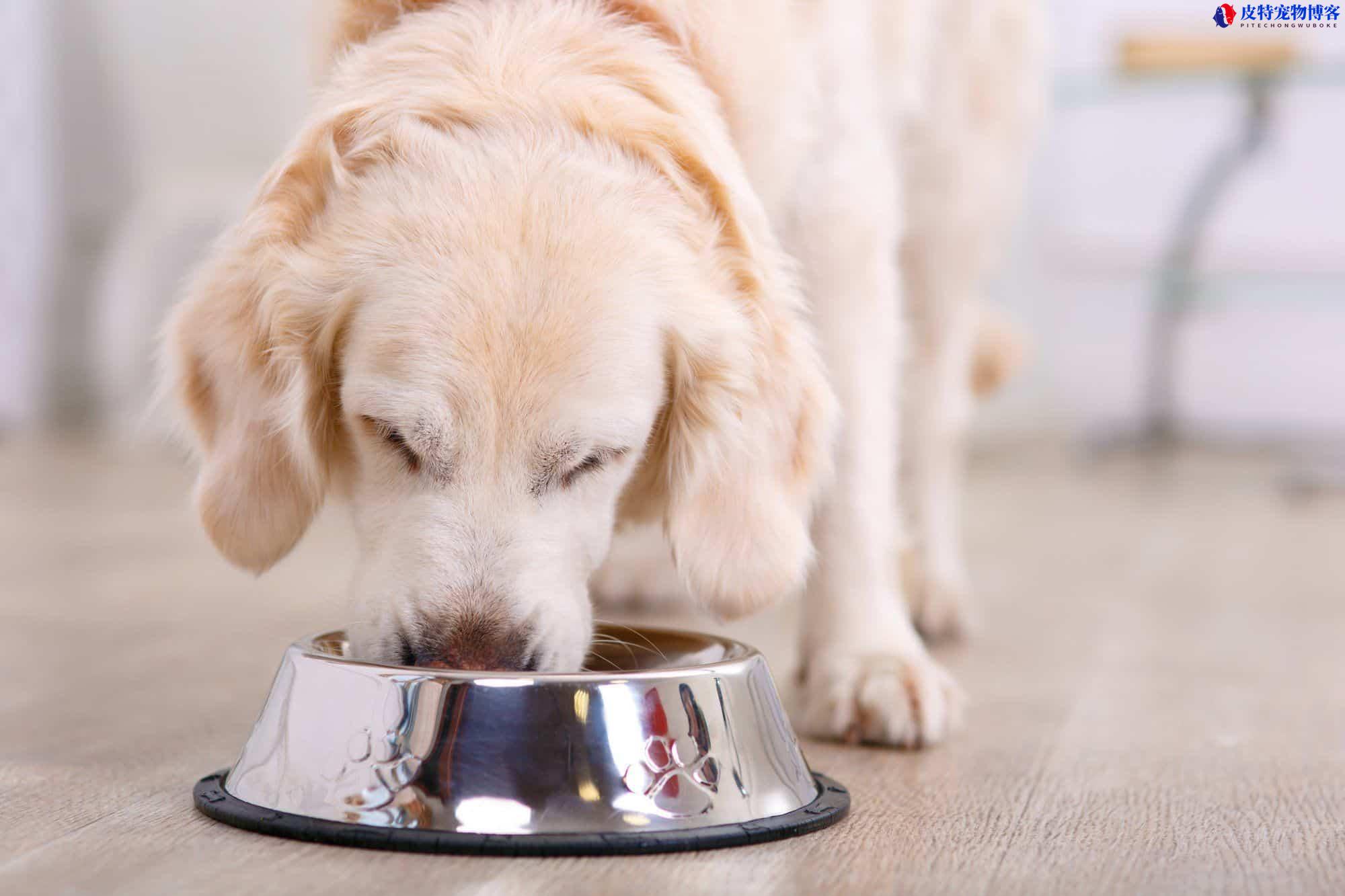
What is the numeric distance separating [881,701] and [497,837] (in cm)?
64

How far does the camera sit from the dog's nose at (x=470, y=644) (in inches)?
50.4

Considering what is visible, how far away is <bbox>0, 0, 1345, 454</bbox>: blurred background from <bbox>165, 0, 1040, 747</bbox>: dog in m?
3.84

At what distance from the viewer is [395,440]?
1371 millimetres

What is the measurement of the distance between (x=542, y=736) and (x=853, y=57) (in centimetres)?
106

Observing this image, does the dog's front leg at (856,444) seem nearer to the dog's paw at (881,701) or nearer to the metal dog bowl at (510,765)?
the dog's paw at (881,701)

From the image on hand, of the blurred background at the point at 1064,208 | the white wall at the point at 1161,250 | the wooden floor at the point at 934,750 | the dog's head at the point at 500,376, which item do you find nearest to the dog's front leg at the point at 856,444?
the wooden floor at the point at 934,750

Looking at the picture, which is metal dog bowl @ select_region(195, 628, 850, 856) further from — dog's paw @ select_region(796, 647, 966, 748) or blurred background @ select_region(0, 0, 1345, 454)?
blurred background @ select_region(0, 0, 1345, 454)

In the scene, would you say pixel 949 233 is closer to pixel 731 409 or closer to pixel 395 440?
pixel 731 409

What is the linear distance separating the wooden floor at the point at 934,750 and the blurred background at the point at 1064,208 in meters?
2.50

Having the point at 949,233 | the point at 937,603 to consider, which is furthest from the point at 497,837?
the point at 949,233

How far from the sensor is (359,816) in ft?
3.87

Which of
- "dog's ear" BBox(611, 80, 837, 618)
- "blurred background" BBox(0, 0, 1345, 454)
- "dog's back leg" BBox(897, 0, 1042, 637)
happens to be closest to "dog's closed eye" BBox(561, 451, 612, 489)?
"dog's ear" BBox(611, 80, 837, 618)

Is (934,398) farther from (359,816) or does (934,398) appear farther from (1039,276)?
(1039,276)

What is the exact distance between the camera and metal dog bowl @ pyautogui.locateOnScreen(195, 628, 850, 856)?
116 cm
